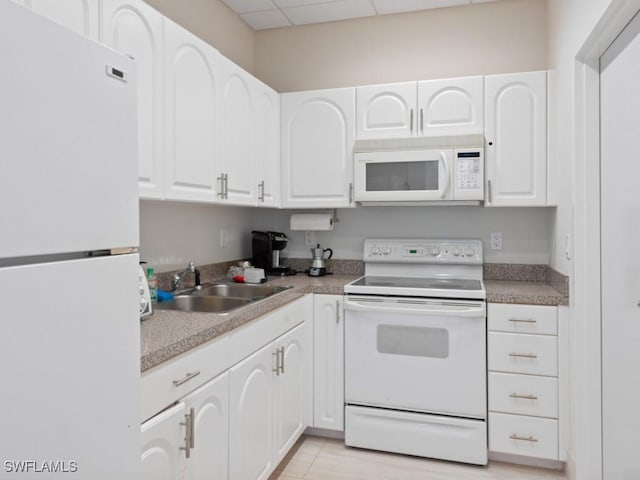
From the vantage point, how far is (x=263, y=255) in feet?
9.97

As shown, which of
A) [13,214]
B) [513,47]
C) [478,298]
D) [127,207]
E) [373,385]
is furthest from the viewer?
[513,47]

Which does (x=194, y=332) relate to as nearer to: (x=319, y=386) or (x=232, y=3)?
(x=319, y=386)

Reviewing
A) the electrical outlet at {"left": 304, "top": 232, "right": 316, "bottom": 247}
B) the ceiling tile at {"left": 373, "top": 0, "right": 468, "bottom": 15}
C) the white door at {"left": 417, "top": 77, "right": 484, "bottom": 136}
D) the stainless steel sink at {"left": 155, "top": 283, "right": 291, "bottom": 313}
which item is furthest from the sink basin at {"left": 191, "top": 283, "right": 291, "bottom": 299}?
the ceiling tile at {"left": 373, "top": 0, "right": 468, "bottom": 15}

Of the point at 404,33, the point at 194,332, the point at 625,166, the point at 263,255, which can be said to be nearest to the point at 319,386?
the point at 263,255

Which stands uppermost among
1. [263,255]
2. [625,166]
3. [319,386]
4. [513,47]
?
[513,47]

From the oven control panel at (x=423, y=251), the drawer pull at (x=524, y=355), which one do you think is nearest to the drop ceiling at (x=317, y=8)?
the oven control panel at (x=423, y=251)

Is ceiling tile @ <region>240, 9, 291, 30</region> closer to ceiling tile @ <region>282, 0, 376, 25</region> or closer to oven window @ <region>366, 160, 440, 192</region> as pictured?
ceiling tile @ <region>282, 0, 376, 25</region>

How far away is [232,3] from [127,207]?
2447 mm

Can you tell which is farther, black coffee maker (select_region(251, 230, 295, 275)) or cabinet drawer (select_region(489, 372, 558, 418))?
black coffee maker (select_region(251, 230, 295, 275))

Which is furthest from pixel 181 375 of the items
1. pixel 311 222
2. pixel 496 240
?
pixel 496 240

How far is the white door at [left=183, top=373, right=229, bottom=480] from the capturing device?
1.44 meters

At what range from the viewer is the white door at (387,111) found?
2.67 m

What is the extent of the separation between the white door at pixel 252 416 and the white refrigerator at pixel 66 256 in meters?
0.83

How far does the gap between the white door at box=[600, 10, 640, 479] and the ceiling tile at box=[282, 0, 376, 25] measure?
158 cm
